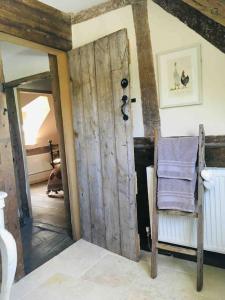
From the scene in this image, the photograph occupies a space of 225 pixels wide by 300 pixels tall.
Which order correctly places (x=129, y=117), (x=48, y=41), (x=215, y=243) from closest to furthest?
(x=215, y=243) → (x=129, y=117) → (x=48, y=41)

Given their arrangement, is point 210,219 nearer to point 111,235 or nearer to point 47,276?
point 111,235

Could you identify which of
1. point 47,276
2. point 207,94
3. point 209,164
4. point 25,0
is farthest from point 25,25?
point 47,276

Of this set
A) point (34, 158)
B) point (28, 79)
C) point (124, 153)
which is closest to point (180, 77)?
point (124, 153)

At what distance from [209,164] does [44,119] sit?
4255 mm

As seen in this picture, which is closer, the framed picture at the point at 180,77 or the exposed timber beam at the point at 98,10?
the framed picture at the point at 180,77

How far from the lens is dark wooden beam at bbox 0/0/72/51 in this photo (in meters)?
2.11

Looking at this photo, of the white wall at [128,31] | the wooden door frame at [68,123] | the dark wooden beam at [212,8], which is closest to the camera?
the dark wooden beam at [212,8]

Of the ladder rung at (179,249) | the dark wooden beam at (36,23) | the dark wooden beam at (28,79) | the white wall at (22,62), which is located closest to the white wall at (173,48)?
the dark wooden beam at (36,23)

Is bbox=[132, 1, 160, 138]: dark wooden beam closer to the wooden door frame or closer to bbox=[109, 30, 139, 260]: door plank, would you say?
bbox=[109, 30, 139, 260]: door plank

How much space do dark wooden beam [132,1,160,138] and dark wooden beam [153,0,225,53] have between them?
0.66 feet

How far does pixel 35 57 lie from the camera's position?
11.4 ft

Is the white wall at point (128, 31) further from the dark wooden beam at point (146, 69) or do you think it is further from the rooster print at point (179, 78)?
the rooster print at point (179, 78)

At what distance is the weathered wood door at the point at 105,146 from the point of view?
2285 millimetres

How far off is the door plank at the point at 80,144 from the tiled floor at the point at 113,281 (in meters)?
0.37
